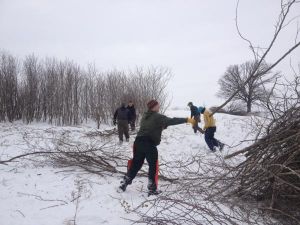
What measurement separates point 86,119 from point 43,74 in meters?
4.86

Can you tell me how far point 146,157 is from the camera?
16.3 feet

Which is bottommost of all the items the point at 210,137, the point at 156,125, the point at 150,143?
the point at 210,137

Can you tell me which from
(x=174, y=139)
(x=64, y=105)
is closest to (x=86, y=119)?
(x=64, y=105)

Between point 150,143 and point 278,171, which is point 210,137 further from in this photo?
point 278,171

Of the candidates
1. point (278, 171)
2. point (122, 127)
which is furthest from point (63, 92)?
point (278, 171)

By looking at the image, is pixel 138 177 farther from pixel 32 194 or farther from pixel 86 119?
pixel 86 119

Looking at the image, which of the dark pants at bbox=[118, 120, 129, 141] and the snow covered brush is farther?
the dark pants at bbox=[118, 120, 129, 141]

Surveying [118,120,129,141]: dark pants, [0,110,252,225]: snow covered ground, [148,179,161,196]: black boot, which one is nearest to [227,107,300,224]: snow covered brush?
[148,179,161,196]: black boot

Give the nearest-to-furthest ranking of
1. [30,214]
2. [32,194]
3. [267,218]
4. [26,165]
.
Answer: [267,218] → [30,214] → [32,194] → [26,165]

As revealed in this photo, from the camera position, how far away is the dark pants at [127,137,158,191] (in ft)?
16.0

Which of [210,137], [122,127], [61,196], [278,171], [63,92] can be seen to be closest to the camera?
[278,171]

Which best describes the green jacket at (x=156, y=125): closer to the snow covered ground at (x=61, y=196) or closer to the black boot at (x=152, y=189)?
the black boot at (x=152, y=189)

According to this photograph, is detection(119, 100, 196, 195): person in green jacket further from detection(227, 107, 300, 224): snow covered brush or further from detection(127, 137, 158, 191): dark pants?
detection(227, 107, 300, 224): snow covered brush

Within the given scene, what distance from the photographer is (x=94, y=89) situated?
2264 cm
